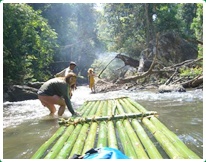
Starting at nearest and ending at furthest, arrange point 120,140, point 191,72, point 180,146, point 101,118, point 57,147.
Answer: point 180,146 → point 57,147 → point 120,140 → point 101,118 → point 191,72

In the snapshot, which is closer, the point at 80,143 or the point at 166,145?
the point at 166,145

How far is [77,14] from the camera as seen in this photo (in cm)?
2686

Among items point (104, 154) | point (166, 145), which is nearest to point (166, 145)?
point (166, 145)

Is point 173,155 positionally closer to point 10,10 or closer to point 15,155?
point 15,155

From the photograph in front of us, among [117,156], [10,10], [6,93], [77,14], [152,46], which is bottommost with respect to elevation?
[6,93]

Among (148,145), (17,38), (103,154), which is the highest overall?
(17,38)

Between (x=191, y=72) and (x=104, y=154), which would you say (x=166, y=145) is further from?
(x=191, y=72)

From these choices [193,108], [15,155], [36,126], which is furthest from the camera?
[193,108]

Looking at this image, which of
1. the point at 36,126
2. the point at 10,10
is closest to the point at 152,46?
the point at 10,10

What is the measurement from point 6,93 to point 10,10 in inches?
161

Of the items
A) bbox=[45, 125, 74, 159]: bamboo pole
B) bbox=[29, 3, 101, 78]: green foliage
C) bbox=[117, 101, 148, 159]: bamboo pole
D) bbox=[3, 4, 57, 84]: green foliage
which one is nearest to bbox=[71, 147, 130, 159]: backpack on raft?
bbox=[117, 101, 148, 159]: bamboo pole

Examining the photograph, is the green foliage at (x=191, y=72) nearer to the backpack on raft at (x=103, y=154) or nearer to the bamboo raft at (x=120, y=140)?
the bamboo raft at (x=120, y=140)

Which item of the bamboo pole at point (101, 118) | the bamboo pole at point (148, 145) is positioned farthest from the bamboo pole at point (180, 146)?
the bamboo pole at point (101, 118)

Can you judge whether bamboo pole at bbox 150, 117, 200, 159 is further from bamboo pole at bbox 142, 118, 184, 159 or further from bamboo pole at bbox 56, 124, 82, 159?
bamboo pole at bbox 56, 124, 82, 159
